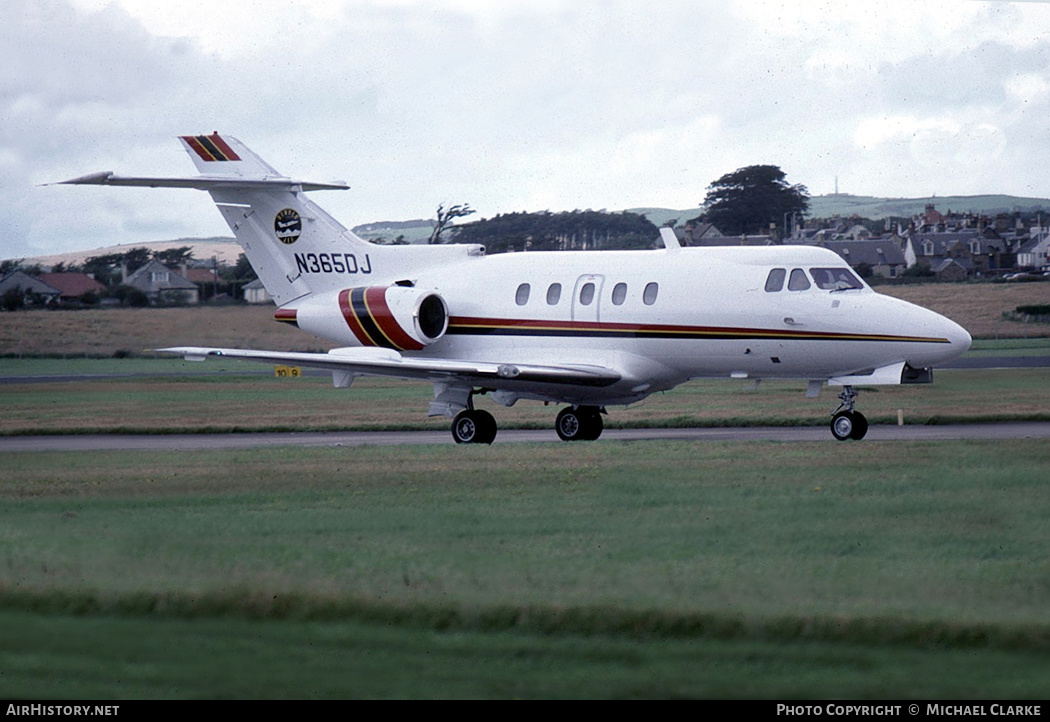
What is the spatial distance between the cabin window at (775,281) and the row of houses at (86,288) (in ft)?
50.6

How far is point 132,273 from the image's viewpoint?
3659 cm

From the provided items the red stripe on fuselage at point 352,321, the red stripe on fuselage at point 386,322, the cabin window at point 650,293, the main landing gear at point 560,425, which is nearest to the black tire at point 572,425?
the main landing gear at point 560,425

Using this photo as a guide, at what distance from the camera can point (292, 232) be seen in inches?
1072

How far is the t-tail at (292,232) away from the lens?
2689 centimetres

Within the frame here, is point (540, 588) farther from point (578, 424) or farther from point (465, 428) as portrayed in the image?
point (578, 424)

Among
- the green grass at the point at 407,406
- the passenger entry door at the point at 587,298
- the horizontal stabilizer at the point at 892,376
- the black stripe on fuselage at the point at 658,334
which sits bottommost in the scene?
the green grass at the point at 407,406

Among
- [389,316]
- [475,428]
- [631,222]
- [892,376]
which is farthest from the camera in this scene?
[631,222]

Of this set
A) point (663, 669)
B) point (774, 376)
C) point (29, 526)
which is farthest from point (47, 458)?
point (663, 669)

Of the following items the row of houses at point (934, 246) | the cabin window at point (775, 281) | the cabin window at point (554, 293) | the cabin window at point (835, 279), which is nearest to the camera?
the cabin window at point (835, 279)

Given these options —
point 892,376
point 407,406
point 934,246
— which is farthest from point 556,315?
point 934,246

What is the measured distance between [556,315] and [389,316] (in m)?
Result: 3.11

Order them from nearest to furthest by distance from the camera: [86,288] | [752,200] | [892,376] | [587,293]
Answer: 1. [892,376]
2. [587,293]
3. [86,288]
4. [752,200]

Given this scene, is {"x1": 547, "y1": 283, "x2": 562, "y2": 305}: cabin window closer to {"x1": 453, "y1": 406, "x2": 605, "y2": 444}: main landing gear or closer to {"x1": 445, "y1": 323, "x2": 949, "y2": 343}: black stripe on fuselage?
{"x1": 445, "y1": 323, "x2": 949, "y2": 343}: black stripe on fuselage

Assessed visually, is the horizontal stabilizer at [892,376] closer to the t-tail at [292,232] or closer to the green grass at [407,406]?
the green grass at [407,406]
